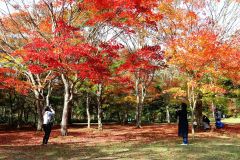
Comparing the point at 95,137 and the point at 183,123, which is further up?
the point at 183,123

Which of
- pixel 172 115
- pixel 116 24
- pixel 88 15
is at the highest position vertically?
pixel 88 15

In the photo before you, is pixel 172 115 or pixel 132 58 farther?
pixel 172 115

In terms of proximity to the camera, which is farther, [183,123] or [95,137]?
[95,137]

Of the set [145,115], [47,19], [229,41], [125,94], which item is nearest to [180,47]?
[229,41]

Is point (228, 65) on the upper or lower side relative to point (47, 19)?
lower

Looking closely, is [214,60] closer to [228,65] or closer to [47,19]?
[228,65]

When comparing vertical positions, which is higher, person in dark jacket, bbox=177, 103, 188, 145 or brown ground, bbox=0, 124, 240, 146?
person in dark jacket, bbox=177, 103, 188, 145

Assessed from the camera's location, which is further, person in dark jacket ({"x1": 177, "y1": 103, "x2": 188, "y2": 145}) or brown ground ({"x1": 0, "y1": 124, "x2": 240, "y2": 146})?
brown ground ({"x1": 0, "y1": 124, "x2": 240, "y2": 146})

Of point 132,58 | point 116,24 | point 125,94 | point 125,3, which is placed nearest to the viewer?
point 125,3

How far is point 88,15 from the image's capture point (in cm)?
2016

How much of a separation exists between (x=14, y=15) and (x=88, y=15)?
21.6 feet

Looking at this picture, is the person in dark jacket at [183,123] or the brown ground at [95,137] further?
the brown ground at [95,137]

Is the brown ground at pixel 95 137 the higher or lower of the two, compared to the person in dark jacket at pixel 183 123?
lower

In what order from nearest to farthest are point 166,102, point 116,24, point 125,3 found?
point 125,3 → point 116,24 → point 166,102
